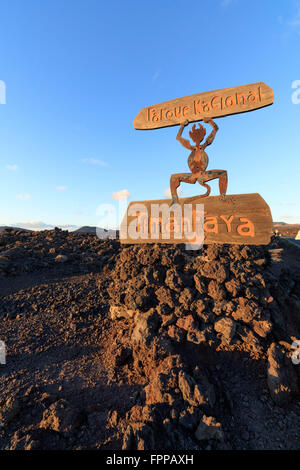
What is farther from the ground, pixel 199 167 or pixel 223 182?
pixel 199 167

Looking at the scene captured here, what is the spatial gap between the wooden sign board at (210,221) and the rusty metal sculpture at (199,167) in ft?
0.68

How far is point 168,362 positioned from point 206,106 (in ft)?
13.1

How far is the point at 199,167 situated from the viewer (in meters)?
3.27

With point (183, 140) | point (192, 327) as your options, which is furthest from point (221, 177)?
point (192, 327)

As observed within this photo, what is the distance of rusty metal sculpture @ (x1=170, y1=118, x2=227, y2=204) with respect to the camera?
10.3 ft

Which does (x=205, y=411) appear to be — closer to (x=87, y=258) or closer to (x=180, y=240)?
(x=180, y=240)

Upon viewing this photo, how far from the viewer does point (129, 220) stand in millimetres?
3631

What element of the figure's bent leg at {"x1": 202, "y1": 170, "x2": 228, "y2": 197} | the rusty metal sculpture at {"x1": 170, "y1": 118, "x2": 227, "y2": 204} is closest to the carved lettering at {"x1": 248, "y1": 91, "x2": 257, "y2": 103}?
the rusty metal sculpture at {"x1": 170, "y1": 118, "x2": 227, "y2": 204}

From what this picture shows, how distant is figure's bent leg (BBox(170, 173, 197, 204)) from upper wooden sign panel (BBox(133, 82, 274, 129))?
0.91 metres

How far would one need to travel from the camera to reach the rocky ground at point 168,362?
2.44 metres

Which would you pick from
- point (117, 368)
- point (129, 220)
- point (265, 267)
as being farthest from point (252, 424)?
point (129, 220)

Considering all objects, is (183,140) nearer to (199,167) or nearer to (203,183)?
(199,167)

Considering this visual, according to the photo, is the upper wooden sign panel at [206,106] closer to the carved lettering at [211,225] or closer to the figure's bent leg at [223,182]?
the figure's bent leg at [223,182]

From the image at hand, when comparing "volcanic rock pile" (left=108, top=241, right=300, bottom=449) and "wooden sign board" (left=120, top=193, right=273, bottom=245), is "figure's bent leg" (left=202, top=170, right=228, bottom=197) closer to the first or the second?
"wooden sign board" (left=120, top=193, right=273, bottom=245)
